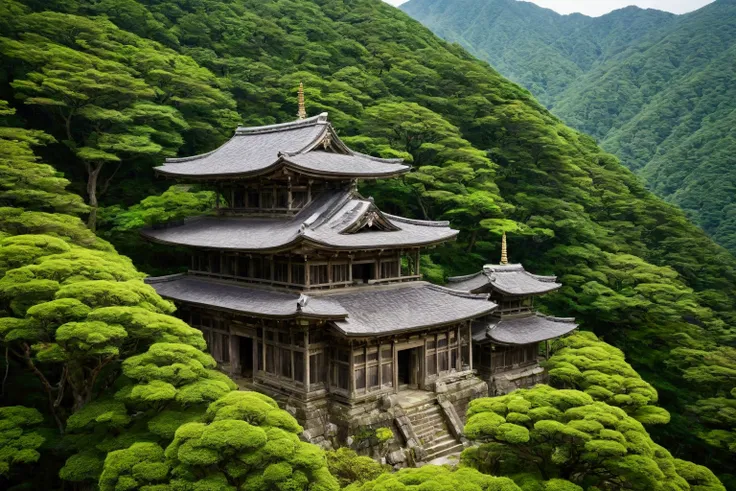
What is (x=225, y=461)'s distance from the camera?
13.7 m

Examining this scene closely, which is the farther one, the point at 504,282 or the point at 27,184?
the point at 504,282

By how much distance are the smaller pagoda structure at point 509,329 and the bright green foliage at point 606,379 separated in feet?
4.02

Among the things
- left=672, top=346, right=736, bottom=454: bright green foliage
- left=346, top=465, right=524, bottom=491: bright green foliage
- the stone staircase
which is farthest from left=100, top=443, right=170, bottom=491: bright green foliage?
left=672, top=346, right=736, bottom=454: bright green foliage

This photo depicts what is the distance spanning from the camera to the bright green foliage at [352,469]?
55.7 feet

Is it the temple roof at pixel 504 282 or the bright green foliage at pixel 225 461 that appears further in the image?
the temple roof at pixel 504 282

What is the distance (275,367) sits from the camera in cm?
2175

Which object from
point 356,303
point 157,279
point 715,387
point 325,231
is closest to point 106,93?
point 157,279

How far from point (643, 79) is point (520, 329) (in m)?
84.6

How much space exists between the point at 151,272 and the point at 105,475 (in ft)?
65.6

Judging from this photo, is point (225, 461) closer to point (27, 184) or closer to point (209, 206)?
point (27, 184)

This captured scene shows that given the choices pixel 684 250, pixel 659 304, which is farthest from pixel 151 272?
pixel 684 250

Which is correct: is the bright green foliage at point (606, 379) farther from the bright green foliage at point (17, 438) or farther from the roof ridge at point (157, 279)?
the bright green foliage at point (17, 438)

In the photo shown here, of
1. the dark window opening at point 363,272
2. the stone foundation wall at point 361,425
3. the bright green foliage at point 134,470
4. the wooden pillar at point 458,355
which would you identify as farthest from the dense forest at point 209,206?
the dark window opening at point 363,272

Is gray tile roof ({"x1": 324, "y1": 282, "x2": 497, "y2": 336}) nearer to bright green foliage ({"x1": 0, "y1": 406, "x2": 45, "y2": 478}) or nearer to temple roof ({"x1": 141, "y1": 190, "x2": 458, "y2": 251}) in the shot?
temple roof ({"x1": 141, "y1": 190, "x2": 458, "y2": 251})
